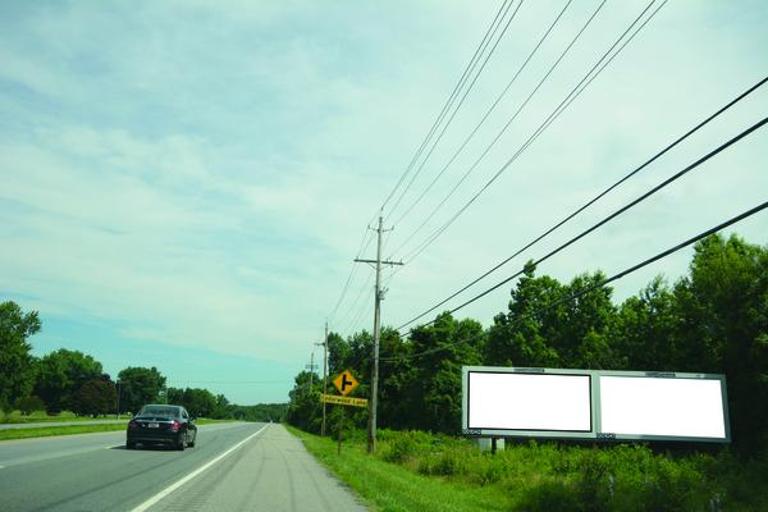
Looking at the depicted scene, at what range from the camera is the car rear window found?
26.7 metres

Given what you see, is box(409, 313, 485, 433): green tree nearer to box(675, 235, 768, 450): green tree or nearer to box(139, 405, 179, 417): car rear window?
box(675, 235, 768, 450): green tree

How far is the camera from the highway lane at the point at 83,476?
11.0 meters

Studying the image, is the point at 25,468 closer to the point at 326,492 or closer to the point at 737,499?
the point at 326,492

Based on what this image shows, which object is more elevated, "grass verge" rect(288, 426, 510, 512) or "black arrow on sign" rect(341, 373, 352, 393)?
"black arrow on sign" rect(341, 373, 352, 393)

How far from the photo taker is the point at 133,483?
560 inches

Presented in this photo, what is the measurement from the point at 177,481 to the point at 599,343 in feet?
167

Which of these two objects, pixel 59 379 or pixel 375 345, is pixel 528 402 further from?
pixel 59 379

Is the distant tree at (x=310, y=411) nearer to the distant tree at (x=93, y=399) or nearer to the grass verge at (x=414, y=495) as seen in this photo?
the distant tree at (x=93, y=399)

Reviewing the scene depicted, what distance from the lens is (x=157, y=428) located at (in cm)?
2598

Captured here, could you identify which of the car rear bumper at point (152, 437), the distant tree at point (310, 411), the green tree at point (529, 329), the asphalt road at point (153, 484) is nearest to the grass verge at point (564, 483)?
the asphalt road at point (153, 484)

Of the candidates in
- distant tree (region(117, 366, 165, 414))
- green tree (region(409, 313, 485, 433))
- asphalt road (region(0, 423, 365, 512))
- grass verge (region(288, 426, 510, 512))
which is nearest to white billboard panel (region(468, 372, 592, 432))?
grass verge (region(288, 426, 510, 512))

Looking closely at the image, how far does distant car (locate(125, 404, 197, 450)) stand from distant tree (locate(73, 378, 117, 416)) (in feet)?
400

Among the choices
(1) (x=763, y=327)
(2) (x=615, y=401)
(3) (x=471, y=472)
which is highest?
(1) (x=763, y=327)

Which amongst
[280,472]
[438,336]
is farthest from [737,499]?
[438,336]
